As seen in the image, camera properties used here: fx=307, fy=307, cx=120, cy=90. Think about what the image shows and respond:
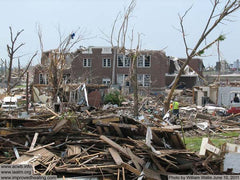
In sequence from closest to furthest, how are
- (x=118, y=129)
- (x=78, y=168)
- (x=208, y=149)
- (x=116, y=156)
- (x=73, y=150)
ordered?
(x=78, y=168), (x=116, y=156), (x=208, y=149), (x=73, y=150), (x=118, y=129)

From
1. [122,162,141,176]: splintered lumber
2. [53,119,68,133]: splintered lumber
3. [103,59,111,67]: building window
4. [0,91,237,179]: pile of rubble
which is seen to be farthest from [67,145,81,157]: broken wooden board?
[103,59,111,67]: building window

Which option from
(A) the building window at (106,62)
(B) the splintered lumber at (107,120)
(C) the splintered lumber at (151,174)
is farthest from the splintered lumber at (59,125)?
(A) the building window at (106,62)

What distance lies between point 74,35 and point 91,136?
15.5 m

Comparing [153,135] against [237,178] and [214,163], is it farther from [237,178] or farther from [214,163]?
[237,178]

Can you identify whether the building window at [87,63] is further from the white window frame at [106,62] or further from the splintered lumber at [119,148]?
the splintered lumber at [119,148]

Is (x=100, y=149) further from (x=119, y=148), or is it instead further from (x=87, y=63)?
(x=87, y=63)

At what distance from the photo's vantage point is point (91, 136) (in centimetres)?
924

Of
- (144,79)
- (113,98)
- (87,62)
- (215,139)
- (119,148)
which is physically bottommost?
(215,139)

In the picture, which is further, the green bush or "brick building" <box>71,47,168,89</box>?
"brick building" <box>71,47,168,89</box>

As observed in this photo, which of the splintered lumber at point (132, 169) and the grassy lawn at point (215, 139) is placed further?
the grassy lawn at point (215, 139)

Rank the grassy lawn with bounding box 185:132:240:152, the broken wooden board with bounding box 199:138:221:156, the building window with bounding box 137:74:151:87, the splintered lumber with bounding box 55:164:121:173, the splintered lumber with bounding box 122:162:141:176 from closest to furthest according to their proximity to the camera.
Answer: the splintered lumber with bounding box 122:162:141:176
the splintered lumber with bounding box 55:164:121:173
the broken wooden board with bounding box 199:138:221:156
the grassy lawn with bounding box 185:132:240:152
the building window with bounding box 137:74:151:87

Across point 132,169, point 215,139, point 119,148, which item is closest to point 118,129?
point 119,148

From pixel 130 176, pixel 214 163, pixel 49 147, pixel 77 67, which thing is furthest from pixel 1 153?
pixel 77 67

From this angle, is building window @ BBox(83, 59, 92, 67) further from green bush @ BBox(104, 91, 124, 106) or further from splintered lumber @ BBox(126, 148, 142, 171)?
splintered lumber @ BBox(126, 148, 142, 171)
